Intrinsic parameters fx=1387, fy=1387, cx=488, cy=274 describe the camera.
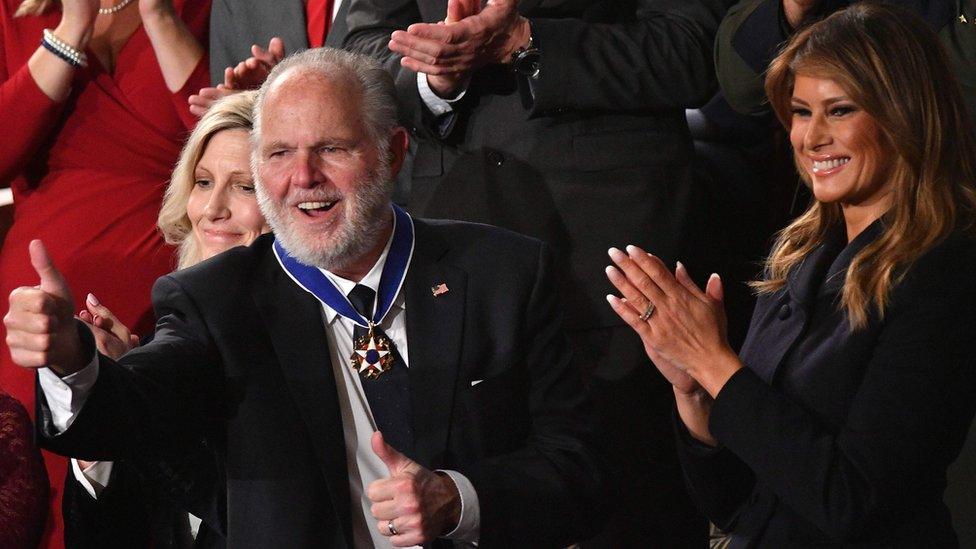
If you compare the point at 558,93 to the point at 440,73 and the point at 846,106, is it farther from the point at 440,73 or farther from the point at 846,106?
the point at 846,106

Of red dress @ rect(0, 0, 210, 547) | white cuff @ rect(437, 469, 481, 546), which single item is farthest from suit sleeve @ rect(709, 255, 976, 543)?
red dress @ rect(0, 0, 210, 547)

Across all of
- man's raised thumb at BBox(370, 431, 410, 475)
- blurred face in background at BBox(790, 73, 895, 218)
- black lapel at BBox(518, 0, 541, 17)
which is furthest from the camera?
black lapel at BBox(518, 0, 541, 17)

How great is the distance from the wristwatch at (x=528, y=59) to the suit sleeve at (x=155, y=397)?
946mm

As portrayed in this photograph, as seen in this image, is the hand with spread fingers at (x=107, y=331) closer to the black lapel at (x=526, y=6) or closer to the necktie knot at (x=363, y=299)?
the necktie knot at (x=363, y=299)

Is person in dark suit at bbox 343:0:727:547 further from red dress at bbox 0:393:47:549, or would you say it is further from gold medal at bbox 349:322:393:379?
red dress at bbox 0:393:47:549

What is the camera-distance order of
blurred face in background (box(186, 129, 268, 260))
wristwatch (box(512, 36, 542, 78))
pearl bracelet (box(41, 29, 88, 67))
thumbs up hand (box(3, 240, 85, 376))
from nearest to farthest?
1. thumbs up hand (box(3, 240, 85, 376))
2. wristwatch (box(512, 36, 542, 78))
3. blurred face in background (box(186, 129, 268, 260))
4. pearl bracelet (box(41, 29, 88, 67))

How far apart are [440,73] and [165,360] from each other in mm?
953

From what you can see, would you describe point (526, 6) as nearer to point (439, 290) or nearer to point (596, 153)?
point (596, 153)

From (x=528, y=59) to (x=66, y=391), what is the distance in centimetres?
134

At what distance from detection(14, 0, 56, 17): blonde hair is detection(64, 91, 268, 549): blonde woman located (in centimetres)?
66

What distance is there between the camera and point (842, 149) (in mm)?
2443

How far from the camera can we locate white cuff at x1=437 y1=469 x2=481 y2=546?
89.6 inches

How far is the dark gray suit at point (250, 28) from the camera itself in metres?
3.70

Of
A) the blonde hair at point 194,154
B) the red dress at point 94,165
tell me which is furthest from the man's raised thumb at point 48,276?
the red dress at point 94,165
